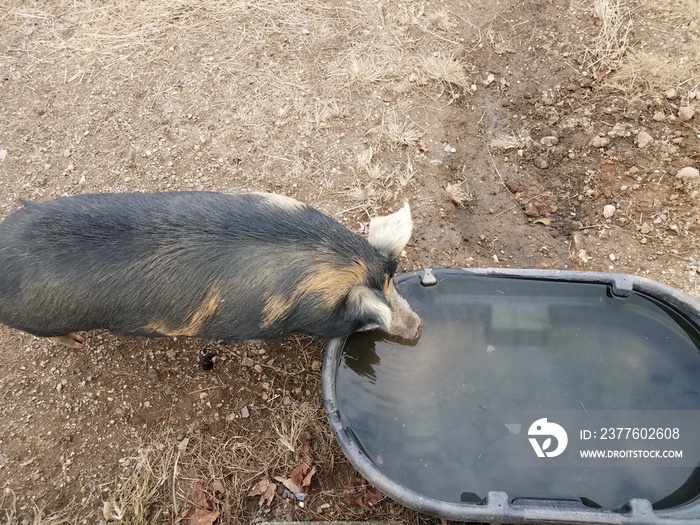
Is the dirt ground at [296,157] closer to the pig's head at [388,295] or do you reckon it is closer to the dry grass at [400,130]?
the dry grass at [400,130]

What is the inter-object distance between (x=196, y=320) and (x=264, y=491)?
1346mm

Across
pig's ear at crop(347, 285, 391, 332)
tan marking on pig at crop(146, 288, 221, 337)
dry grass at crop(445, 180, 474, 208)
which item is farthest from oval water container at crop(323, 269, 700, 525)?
dry grass at crop(445, 180, 474, 208)

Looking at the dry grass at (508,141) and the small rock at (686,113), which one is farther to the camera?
the dry grass at (508,141)

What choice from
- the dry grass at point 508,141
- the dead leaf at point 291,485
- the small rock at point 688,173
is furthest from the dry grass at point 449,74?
the dead leaf at point 291,485

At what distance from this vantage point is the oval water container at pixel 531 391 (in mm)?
3182

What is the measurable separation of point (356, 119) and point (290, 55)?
1.02m

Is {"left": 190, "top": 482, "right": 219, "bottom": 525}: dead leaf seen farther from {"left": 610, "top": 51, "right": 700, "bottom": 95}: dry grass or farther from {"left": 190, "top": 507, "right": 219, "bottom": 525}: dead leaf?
{"left": 610, "top": 51, "right": 700, "bottom": 95}: dry grass

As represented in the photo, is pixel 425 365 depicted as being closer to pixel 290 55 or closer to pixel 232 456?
pixel 232 456

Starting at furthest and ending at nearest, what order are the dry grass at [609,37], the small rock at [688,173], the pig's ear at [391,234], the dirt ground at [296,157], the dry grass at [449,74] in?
the dry grass at [449,74] < the dry grass at [609,37] < the small rock at [688,173] < the dirt ground at [296,157] < the pig's ear at [391,234]

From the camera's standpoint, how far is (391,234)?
10.6ft

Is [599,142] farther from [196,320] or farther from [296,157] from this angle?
[196,320]

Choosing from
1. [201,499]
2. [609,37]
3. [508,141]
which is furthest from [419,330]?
[609,37]

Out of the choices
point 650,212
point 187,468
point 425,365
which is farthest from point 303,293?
point 650,212

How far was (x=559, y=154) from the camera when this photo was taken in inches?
172
